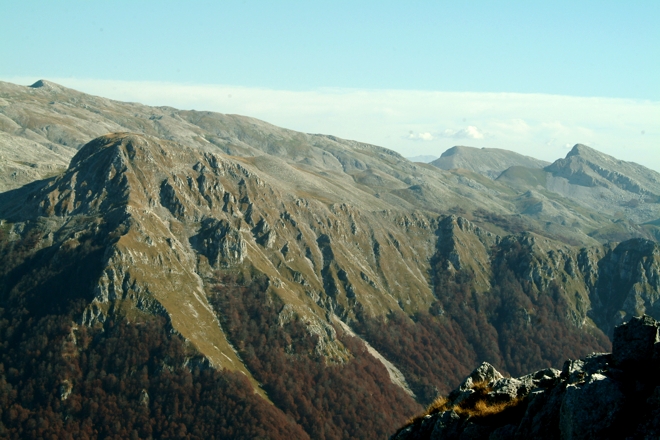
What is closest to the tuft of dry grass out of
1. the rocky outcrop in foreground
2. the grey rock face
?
the rocky outcrop in foreground

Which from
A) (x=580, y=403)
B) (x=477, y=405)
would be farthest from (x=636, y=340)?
(x=477, y=405)

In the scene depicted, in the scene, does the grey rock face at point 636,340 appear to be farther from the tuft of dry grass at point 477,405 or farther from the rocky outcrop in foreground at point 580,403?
the tuft of dry grass at point 477,405

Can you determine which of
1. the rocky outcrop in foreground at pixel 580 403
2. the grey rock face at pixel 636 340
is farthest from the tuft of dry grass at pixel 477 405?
the grey rock face at pixel 636 340

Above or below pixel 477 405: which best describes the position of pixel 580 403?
above

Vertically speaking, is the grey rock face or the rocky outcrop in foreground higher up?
the grey rock face

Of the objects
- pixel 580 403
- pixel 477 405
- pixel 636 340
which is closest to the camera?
pixel 580 403

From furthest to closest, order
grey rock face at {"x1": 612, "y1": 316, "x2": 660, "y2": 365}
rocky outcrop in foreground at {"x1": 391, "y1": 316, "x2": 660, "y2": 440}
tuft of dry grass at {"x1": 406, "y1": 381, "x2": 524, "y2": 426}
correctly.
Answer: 1. tuft of dry grass at {"x1": 406, "y1": 381, "x2": 524, "y2": 426}
2. grey rock face at {"x1": 612, "y1": 316, "x2": 660, "y2": 365}
3. rocky outcrop in foreground at {"x1": 391, "y1": 316, "x2": 660, "y2": 440}

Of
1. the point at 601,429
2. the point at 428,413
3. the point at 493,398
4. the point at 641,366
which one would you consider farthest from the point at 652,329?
the point at 428,413

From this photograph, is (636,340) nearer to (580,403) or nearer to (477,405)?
(580,403)

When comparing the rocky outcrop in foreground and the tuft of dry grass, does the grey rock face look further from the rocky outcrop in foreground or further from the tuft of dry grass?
the tuft of dry grass
